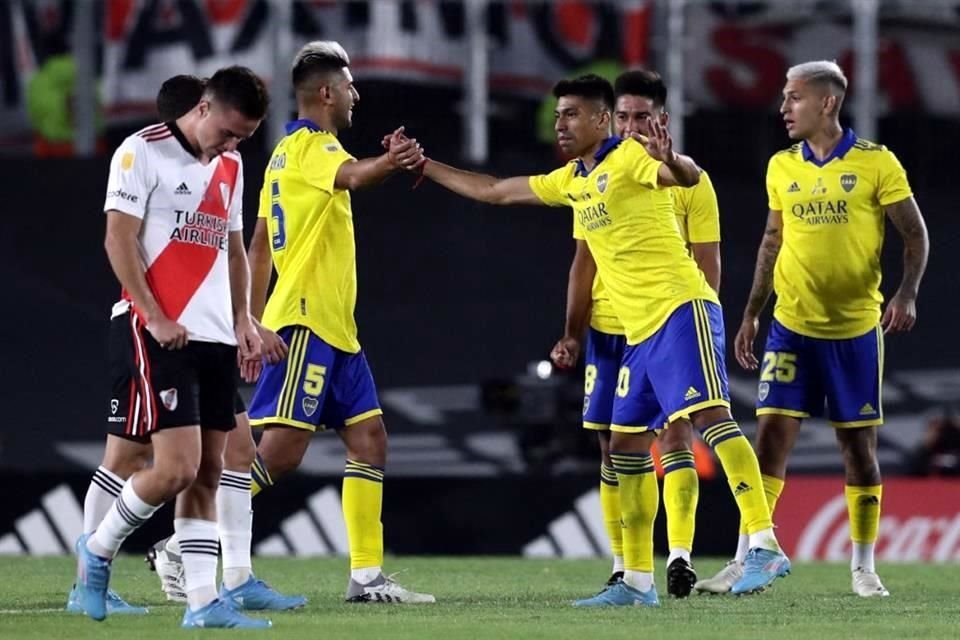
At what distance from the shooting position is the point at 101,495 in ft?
25.5

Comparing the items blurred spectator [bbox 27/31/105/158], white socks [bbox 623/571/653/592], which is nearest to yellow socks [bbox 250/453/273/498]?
white socks [bbox 623/571/653/592]

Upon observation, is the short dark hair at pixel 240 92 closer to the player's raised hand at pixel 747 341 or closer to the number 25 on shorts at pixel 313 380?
the number 25 on shorts at pixel 313 380

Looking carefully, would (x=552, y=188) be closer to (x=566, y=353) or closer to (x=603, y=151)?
(x=603, y=151)

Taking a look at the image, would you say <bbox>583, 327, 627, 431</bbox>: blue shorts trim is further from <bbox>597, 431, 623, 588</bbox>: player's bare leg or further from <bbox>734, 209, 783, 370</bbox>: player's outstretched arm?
<bbox>734, 209, 783, 370</bbox>: player's outstretched arm

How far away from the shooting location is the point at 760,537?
27.4 ft

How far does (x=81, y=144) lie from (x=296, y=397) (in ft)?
33.6

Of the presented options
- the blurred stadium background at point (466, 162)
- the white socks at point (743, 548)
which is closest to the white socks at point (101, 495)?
the white socks at point (743, 548)

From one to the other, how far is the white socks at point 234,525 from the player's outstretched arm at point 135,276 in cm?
128

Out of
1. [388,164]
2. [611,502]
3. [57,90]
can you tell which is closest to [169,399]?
[388,164]

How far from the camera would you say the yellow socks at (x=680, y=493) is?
8820 millimetres

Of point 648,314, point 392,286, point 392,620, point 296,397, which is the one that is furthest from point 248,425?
point 392,286

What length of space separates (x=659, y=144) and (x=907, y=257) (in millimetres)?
2156

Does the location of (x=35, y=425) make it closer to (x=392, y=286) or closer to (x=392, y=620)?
(x=392, y=286)

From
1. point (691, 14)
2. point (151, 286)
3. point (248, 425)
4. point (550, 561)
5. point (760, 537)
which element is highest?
point (691, 14)
